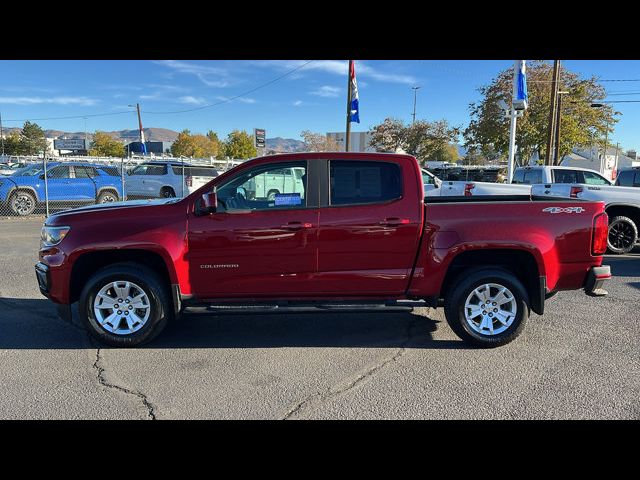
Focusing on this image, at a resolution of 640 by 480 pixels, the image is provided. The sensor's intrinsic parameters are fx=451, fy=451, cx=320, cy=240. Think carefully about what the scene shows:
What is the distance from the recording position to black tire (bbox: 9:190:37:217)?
47.0 feet

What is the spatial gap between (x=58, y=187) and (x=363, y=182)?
13.8 meters

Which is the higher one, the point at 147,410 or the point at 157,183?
the point at 157,183

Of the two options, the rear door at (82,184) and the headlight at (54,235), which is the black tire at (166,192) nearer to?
the rear door at (82,184)

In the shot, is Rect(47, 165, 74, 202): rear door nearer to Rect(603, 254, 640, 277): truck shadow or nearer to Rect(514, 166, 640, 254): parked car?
Rect(514, 166, 640, 254): parked car

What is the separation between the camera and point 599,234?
4.34 meters

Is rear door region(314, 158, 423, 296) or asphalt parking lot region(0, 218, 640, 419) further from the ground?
rear door region(314, 158, 423, 296)

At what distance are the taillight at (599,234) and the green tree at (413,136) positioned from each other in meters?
50.3

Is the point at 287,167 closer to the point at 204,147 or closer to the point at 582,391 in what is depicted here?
the point at 582,391

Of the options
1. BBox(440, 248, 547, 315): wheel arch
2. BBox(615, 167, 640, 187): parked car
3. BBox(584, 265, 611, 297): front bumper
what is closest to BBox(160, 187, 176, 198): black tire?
BBox(615, 167, 640, 187): parked car

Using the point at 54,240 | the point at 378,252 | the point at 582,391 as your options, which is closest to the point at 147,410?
the point at 54,240

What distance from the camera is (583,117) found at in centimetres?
3189

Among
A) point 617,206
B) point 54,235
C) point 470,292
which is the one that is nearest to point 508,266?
point 470,292

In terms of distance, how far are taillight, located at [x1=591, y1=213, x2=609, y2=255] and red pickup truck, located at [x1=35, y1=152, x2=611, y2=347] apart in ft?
0.05
